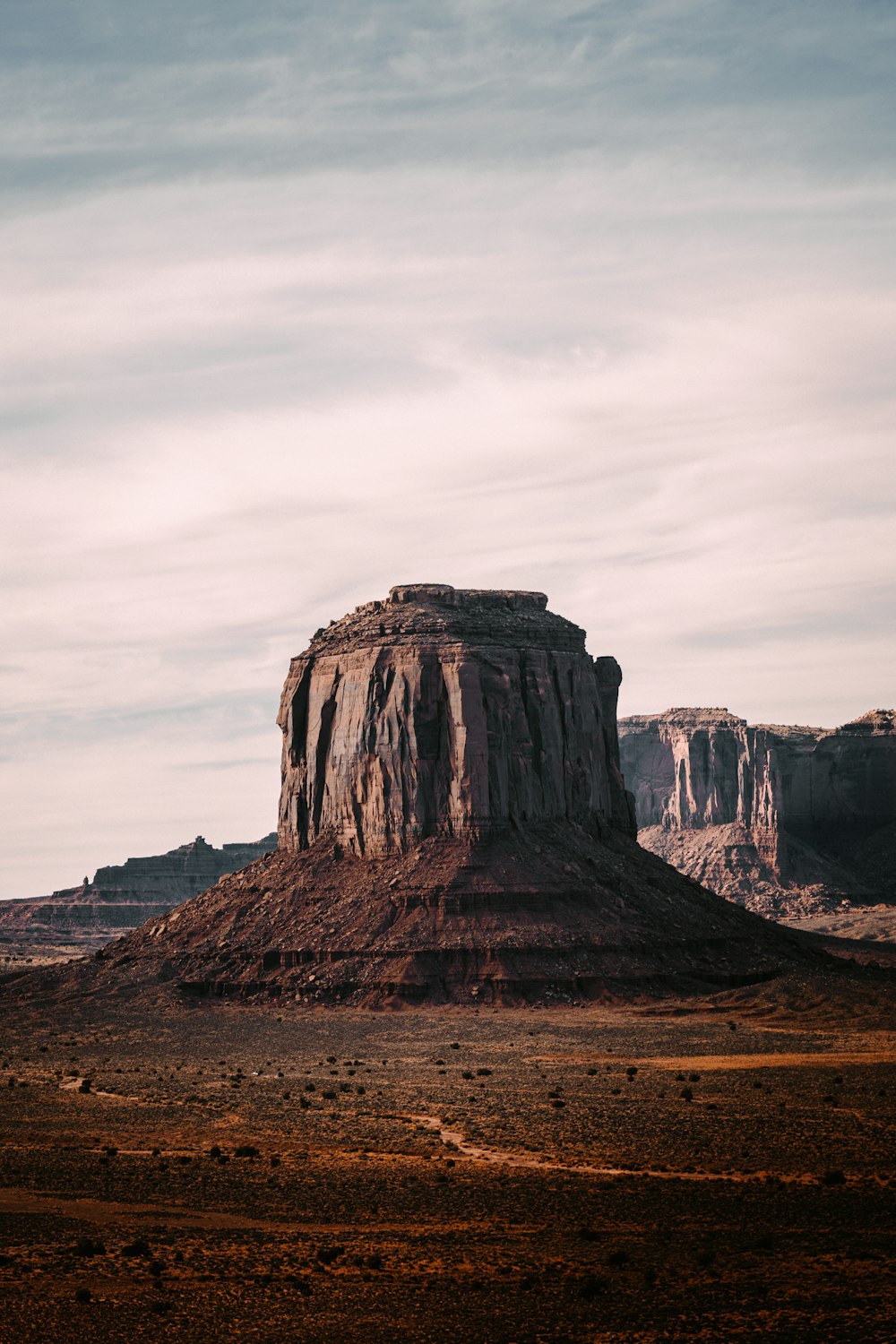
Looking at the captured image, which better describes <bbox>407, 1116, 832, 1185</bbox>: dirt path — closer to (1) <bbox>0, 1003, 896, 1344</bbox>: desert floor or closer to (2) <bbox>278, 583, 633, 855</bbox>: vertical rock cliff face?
(1) <bbox>0, 1003, 896, 1344</bbox>: desert floor

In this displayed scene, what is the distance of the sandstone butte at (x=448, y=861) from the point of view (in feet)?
399

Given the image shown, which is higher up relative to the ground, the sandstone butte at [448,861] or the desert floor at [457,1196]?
the sandstone butte at [448,861]

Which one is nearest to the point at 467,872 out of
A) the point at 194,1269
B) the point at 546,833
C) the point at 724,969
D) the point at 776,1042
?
the point at 546,833

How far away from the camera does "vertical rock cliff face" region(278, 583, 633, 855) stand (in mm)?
133500

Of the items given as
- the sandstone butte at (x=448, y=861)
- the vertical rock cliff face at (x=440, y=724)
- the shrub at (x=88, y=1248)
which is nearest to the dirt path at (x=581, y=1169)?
the shrub at (x=88, y=1248)

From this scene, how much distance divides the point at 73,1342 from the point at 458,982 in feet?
270

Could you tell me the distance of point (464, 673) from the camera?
132 meters

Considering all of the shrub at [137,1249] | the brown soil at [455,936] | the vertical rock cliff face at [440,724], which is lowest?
the shrub at [137,1249]

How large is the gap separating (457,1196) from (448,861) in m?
77.2

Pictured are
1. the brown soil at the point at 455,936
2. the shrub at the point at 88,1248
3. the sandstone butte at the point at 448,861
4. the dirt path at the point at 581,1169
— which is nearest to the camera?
the shrub at the point at 88,1248

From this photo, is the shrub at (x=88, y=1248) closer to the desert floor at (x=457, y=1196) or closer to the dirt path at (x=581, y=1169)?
the desert floor at (x=457, y=1196)

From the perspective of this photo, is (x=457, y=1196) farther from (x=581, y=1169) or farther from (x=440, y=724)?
(x=440, y=724)

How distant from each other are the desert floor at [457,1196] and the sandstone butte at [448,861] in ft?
85.3

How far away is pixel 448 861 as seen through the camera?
13012cm
